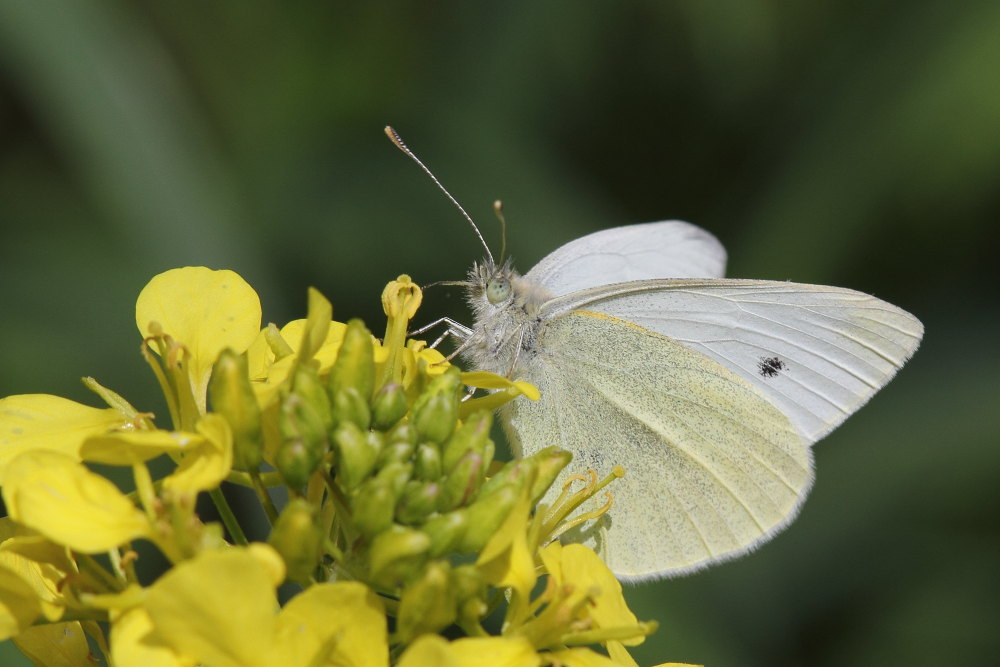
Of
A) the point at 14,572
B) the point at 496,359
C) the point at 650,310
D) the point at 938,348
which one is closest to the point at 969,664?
the point at 938,348

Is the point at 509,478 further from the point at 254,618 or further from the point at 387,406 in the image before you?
the point at 254,618

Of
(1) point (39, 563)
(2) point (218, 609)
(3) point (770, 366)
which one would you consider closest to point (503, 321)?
(3) point (770, 366)

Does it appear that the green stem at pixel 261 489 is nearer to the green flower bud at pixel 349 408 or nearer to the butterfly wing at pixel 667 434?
the green flower bud at pixel 349 408

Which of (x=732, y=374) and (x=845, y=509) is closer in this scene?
(x=732, y=374)

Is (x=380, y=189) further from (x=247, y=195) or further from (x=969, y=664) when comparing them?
(x=969, y=664)

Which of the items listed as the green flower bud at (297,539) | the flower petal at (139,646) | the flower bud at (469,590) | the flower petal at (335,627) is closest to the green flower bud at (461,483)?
the flower bud at (469,590)
